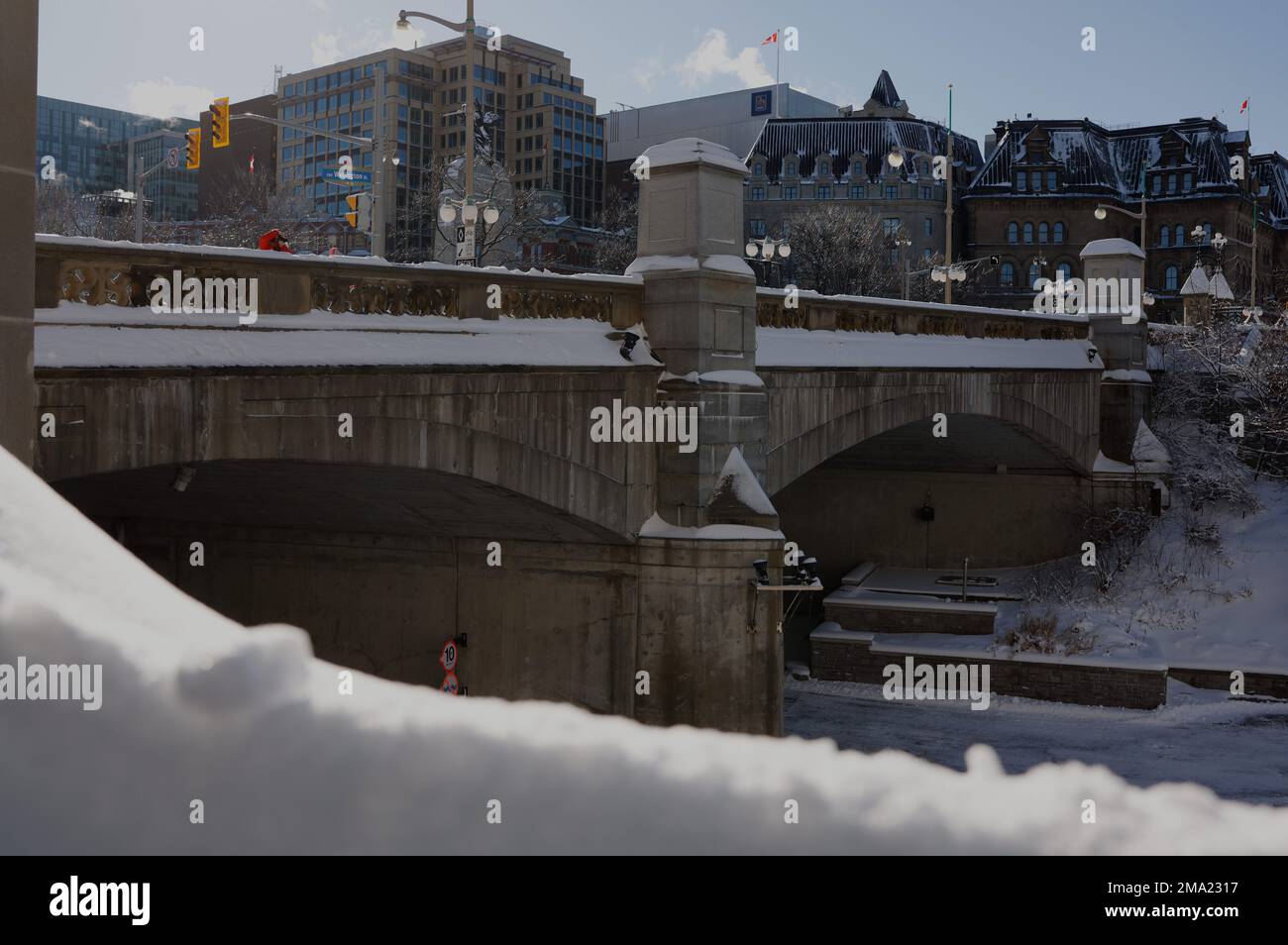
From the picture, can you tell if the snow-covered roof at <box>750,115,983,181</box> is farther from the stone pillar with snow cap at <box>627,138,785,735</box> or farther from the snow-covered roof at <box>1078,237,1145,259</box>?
the stone pillar with snow cap at <box>627,138,785,735</box>

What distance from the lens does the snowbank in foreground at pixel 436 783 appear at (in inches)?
74.9

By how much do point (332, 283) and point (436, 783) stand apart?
10.9m

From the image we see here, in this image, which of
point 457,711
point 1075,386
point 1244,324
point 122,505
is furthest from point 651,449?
point 1244,324

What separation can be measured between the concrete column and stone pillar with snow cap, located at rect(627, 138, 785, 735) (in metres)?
10.4

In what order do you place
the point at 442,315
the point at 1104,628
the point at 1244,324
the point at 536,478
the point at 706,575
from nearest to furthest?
the point at 442,315 < the point at 536,478 < the point at 706,575 < the point at 1104,628 < the point at 1244,324

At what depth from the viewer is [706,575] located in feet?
54.5

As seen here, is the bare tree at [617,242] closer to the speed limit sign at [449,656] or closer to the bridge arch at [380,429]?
the speed limit sign at [449,656]

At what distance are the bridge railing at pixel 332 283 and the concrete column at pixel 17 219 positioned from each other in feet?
10.2

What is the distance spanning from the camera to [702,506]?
54.6ft

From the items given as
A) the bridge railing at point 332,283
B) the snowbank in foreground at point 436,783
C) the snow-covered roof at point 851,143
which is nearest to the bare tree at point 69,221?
the bridge railing at point 332,283

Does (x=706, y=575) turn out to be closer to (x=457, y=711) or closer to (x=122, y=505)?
(x=122, y=505)

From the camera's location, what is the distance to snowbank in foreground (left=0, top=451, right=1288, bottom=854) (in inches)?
74.9
